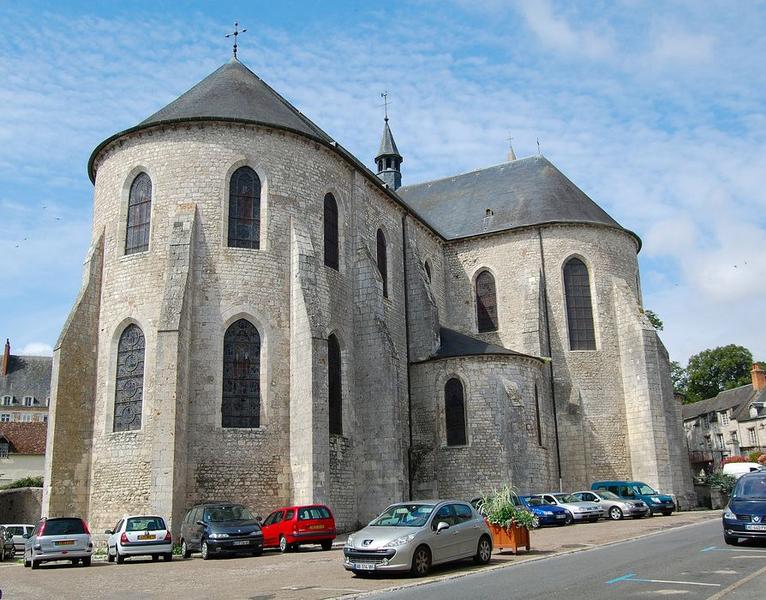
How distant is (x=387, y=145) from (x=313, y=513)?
30.4 metres

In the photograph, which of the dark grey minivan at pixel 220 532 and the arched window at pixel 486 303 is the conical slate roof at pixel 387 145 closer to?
the arched window at pixel 486 303

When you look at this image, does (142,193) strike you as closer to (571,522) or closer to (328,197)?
(328,197)

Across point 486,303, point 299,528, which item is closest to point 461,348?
point 486,303

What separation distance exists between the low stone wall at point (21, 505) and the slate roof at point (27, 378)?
912 inches

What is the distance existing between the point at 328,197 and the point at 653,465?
1584cm

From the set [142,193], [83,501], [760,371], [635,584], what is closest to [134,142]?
[142,193]

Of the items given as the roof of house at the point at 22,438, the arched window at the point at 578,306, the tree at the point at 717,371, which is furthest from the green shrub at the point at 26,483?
the tree at the point at 717,371

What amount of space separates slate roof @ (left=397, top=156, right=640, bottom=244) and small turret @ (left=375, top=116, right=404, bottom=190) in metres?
4.73

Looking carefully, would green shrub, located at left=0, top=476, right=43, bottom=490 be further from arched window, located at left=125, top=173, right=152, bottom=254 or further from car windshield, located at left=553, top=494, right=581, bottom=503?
car windshield, located at left=553, top=494, right=581, bottom=503

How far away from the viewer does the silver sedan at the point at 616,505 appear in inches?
966

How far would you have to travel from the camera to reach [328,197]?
24578 millimetres

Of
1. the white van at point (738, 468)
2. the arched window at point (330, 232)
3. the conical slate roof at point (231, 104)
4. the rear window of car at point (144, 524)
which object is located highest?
the conical slate roof at point (231, 104)

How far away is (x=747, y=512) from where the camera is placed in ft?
44.2

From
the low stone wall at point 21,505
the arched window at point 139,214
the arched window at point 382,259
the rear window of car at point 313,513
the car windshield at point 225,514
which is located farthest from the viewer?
the low stone wall at point 21,505
